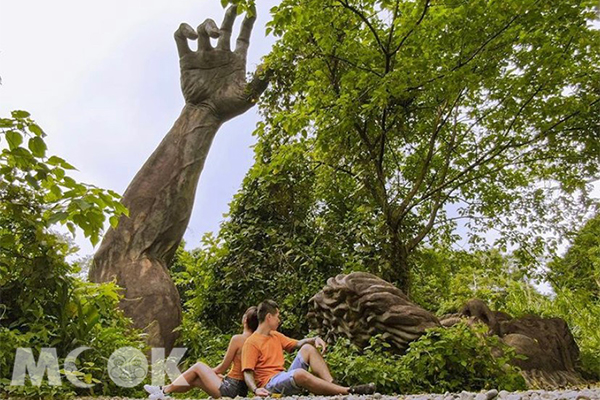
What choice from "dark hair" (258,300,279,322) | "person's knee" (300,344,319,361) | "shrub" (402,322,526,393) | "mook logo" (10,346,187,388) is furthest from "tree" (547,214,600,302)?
"mook logo" (10,346,187,388)

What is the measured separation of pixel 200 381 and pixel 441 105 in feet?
20.7

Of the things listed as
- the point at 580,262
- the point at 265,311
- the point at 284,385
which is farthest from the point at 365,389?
the point at 580,262

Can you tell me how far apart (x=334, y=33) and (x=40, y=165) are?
578 centimetres

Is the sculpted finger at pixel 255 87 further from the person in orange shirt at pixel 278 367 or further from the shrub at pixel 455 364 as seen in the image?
the person in orange shirt at pixel 278 367

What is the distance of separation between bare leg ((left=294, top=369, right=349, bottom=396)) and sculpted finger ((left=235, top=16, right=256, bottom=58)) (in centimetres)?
951

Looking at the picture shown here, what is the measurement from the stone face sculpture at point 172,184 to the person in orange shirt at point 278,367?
4.55 metres

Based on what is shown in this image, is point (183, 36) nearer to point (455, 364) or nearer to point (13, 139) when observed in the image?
point (455, 364)

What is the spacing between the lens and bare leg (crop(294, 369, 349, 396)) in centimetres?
372

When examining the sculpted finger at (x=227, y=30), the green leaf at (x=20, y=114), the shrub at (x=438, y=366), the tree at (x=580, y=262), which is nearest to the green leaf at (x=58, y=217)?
the green leaf at (x=20, y=114)

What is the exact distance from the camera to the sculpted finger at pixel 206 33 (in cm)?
1145

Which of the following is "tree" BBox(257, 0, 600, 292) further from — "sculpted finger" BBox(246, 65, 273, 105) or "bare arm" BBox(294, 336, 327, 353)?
"bare arm" BBox(294, 336, 327, 353)

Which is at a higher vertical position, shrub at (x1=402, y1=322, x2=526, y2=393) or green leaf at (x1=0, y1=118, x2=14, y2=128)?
green leaf at (x1=0, y1=118, x2=14, y2=128)

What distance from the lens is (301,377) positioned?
12.3ft

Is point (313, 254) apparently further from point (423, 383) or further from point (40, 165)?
point (40, 165)
